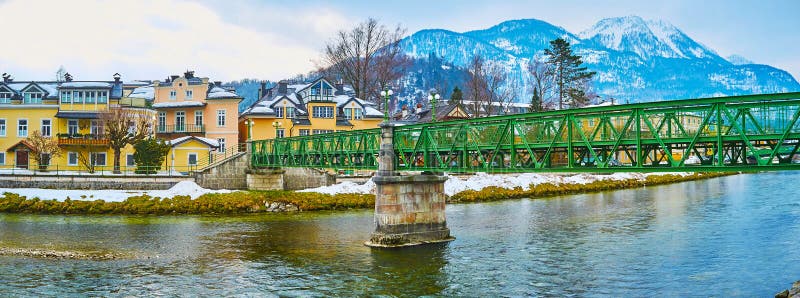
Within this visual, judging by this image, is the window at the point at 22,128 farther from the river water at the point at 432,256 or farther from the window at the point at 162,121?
the river water at the point at 432,256

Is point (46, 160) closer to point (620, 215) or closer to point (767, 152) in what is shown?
point (620, 215)

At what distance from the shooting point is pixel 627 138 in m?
23.8

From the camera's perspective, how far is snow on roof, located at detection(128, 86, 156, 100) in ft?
249

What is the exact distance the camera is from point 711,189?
208 ft

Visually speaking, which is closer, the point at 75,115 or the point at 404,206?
the point at 404,206

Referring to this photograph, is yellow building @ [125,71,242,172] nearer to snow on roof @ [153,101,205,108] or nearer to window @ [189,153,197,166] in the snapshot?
snow on roof @ [153,101,205,108]

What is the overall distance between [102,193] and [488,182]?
32.1 metres

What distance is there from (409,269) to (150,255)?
39.5ft

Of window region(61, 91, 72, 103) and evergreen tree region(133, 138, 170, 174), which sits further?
window region(61, 91, 72, 103)

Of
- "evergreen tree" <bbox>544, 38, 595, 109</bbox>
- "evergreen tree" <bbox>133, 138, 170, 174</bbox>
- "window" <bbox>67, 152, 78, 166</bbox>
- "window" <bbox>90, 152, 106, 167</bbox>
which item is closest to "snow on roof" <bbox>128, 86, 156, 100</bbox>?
"window" <bbox>90, 152, 106, 167</bbox>

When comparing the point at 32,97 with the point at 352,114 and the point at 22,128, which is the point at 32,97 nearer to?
the point at 22,128

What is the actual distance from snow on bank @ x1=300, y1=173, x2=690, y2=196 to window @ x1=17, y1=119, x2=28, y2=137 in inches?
1231

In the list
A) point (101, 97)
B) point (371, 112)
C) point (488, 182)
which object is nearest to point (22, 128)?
point (101, 97)

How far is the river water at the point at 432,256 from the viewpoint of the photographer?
2264 centimetres
